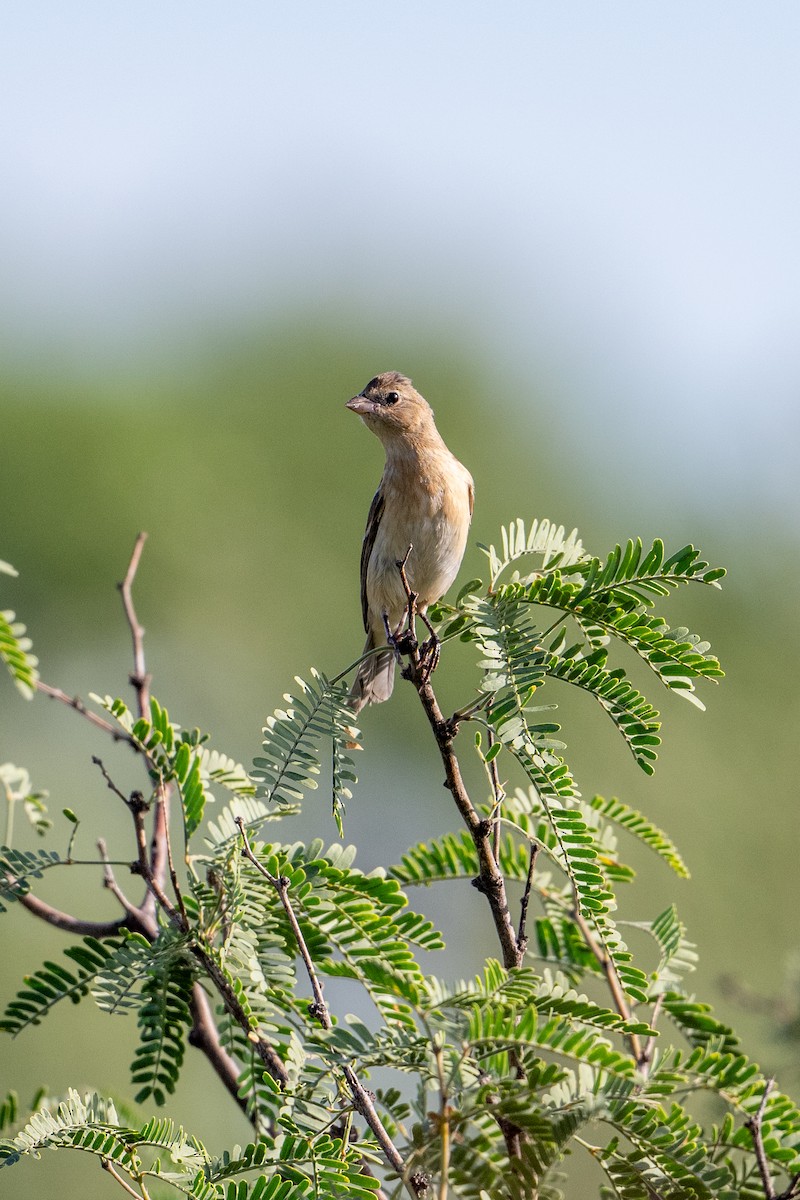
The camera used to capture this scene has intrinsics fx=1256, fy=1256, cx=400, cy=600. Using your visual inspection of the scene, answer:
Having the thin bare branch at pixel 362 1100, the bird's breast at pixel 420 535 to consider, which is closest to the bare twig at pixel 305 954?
the thin bare branch at pixel 362 1100

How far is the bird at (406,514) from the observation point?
4.76 metres

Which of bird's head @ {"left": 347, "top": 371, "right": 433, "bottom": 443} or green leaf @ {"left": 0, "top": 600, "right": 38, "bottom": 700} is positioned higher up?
bird's head @ {"left": 347, "top": 371, "right": 433, "bottom": 443}

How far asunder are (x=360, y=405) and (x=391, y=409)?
14 cm

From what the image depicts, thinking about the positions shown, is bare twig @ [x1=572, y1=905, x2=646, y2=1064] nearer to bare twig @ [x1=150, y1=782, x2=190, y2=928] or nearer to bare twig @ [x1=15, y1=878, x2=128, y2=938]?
bare twig @ [x1=150, y1=782, x2=190, y2=928]

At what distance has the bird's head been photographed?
5195 mm

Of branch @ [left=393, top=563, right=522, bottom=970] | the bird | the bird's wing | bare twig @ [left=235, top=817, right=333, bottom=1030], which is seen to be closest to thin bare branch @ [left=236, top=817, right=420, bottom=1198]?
bare twig @ [left=235, top=817, right=333, bottom=1030]

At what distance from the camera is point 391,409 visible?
5.23 metres

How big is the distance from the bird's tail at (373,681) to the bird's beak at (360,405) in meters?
1.14

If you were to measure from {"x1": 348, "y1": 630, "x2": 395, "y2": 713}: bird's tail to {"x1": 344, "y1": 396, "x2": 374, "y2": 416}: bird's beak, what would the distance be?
1.14 metres

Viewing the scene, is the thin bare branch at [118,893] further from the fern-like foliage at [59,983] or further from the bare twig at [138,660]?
the bare twig at [138,660]

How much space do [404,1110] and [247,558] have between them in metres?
25.5

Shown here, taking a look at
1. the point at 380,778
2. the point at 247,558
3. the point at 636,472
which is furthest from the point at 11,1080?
the point at 636,472

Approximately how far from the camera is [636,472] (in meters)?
24.7

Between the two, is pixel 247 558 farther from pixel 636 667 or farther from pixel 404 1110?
pixel 404 1110
